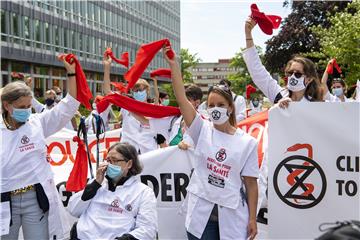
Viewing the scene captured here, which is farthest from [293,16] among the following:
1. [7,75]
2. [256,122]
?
[256,122]

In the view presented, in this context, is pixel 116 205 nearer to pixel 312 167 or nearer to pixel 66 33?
pixel 312 167

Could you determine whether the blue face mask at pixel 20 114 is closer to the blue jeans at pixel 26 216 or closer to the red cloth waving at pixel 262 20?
the blue jeans at pixel 26 216

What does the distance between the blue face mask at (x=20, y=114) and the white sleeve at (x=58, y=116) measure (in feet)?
0.69

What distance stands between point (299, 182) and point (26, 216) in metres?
2.35

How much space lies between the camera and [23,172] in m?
4.17

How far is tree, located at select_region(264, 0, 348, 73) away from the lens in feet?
97.5

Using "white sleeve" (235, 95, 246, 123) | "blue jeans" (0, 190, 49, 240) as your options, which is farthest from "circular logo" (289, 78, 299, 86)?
"white sleeve" (235, 95, 246, 123)

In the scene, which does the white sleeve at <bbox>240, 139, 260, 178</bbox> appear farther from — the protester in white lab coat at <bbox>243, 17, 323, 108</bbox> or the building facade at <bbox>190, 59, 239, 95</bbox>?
the building facade at <bbox>190, 59, 239, 95</bbox>

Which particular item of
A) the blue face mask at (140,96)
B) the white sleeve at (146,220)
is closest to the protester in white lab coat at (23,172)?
the white sleeve at (146,220)

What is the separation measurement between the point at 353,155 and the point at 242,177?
0.88 metres

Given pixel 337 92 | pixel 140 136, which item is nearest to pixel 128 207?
pixel 140 136

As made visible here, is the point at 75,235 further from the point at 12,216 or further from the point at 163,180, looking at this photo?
the point at 163,180

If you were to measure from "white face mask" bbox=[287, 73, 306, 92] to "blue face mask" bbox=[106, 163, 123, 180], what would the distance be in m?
1.67

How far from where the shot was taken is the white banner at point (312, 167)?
375 centimetres
